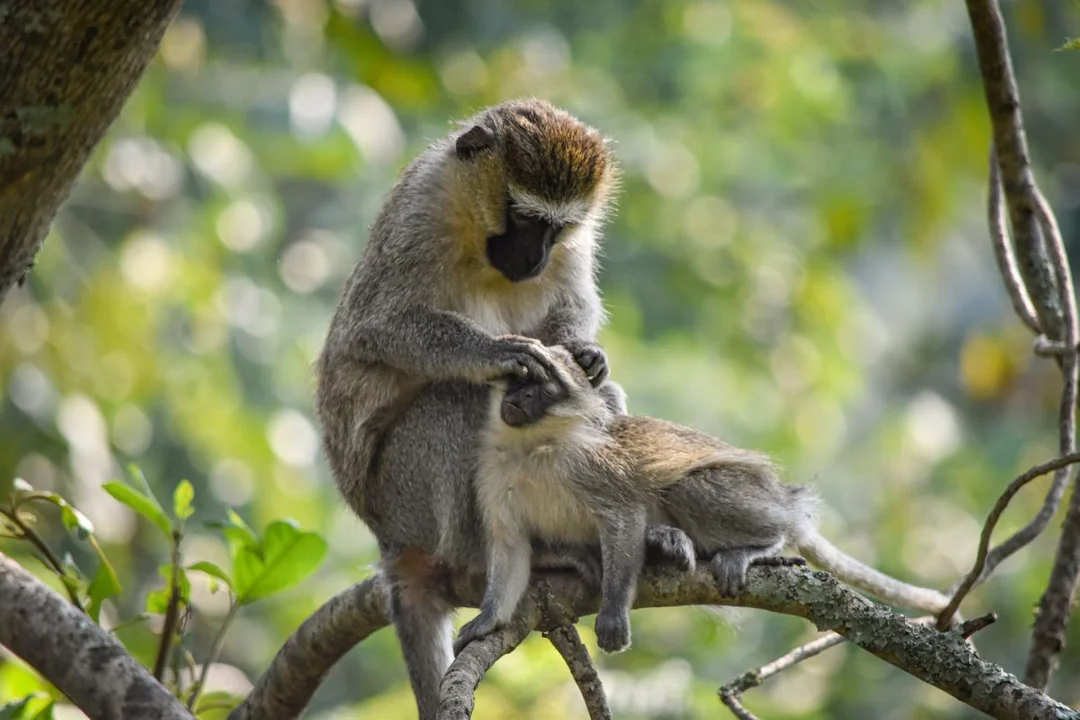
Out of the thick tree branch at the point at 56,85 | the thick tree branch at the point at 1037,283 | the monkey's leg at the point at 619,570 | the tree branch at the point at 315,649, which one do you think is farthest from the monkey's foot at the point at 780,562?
the thick tree branch at the point at 56,85

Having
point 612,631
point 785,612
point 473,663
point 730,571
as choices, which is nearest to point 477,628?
point 612,631

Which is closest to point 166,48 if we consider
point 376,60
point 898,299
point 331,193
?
point 376,60

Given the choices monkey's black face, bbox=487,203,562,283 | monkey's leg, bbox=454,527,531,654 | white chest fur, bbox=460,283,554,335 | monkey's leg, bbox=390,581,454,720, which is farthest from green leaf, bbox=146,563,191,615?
monkey's black face, bbox=487,203,562,283

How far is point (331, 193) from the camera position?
19453mm

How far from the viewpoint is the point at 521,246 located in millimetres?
4574

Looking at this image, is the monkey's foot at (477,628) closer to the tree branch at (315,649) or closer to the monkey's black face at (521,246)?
the tree branch at (315,649)

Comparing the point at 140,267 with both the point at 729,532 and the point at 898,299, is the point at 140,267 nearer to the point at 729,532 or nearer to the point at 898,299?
the point at 729,532

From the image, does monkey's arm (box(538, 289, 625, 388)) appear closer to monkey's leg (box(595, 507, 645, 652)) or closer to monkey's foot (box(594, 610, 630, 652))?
monkey's leg (box(595, 507, 645, 652))

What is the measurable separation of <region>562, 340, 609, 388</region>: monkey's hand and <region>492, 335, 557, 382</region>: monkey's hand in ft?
0.53

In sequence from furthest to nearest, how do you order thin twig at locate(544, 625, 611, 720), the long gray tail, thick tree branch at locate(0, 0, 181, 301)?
the long gray tail → thin twig at locate(544, 625, 611, 720) → thick tree branch at locate(0, 0, 181, 301)

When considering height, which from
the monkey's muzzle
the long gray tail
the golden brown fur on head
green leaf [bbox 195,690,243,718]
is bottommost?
green leaf [bbox 195,690,243,718]

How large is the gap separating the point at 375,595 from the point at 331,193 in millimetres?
15690

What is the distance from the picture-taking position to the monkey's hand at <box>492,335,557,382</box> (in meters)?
4.31

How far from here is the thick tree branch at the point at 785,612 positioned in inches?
115
